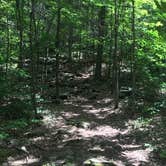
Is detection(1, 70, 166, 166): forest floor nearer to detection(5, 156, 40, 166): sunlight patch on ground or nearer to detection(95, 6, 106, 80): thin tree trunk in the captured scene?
detection(5, 156, 40, 166): sunlight patch on ground

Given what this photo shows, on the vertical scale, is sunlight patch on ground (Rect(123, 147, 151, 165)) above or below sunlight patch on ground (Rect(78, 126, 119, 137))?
below

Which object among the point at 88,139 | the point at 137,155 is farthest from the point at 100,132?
the point at 137,155

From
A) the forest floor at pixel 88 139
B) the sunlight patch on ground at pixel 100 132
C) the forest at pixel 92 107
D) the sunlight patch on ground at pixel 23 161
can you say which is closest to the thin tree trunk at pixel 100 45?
the forest at pixel 92 107

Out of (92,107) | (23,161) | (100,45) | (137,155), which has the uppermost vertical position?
(100,45)

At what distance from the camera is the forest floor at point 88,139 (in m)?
10.1

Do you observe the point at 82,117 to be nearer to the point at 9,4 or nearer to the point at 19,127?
the point at 19,127

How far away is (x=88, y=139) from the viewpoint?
1232 centimetres

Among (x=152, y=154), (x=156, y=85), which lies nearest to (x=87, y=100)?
(x=156, y=85)

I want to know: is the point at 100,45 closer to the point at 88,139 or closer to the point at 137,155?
the point at 88,139

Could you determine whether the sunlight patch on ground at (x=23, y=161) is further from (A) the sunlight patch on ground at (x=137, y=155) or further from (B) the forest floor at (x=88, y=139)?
(A) the sunlight patch on ground at (x=137, y=155)

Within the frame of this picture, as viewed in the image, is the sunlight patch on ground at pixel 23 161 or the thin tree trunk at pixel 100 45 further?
the thin tree trunk at pixel 100 45

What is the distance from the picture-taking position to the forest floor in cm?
1011

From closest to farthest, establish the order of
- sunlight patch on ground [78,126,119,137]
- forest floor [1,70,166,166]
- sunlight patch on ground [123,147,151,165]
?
forest floor [1,70,166,166] < sunlight patch on ground [123,147,151,165] < sunlight patch on ground [78,126,119,137]

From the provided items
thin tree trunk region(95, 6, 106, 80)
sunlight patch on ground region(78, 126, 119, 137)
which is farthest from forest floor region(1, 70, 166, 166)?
thin tree trunk region(95, 6, 106, 80)
